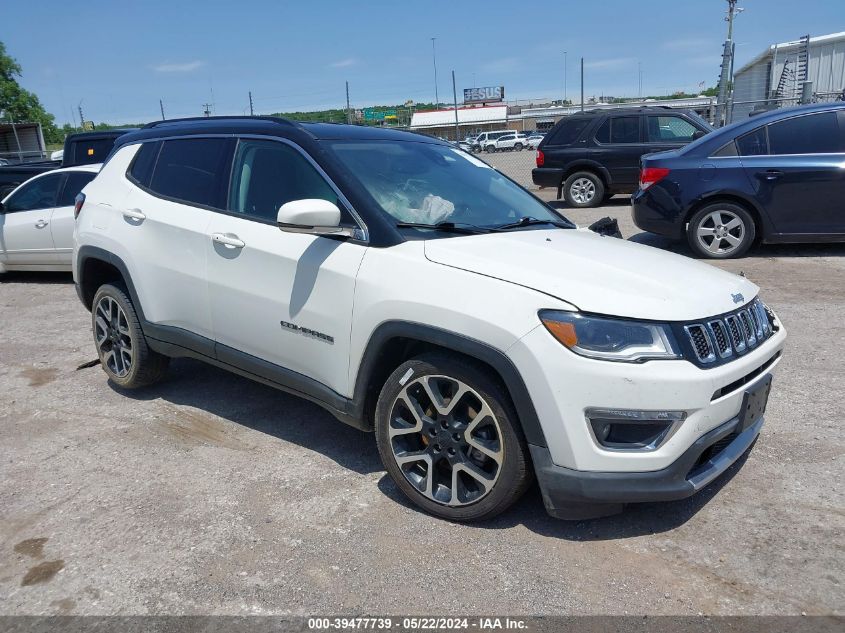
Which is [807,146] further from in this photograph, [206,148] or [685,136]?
[206,148]

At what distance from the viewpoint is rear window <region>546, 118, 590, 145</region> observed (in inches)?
532

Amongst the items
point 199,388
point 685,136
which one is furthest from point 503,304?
point 685,136

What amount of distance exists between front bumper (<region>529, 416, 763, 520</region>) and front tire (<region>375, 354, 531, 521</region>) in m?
0.13

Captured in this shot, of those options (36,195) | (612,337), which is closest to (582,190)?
(36,195)

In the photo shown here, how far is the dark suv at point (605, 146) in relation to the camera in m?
13.0

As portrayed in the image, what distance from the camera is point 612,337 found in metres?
2.68

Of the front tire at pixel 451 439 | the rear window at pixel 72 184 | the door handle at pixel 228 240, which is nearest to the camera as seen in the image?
the front tire at pixel 451 439

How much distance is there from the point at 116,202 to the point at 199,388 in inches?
54.9

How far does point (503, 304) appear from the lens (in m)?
2.81

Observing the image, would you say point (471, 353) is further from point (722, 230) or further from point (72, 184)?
point (72, 184)

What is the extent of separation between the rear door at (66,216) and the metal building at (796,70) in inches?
757

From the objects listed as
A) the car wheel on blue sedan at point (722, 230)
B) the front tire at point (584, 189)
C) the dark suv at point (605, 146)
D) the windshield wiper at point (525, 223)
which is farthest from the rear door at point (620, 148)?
the windshield wiper at point (525, 223)

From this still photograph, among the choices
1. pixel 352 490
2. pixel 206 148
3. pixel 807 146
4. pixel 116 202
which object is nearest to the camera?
pixel 352 490

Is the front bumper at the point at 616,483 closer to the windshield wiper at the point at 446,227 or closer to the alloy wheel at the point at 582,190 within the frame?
the windshield wiper at the point at 446,227
